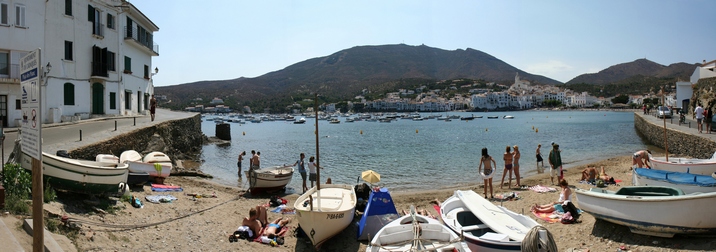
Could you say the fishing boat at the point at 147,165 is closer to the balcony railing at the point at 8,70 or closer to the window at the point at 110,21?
the balcony railing at the point at 8,70

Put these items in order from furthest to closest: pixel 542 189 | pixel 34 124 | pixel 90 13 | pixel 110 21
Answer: pixel 110 21, pixel 90 13, pixel 542 189, pixel 34 124

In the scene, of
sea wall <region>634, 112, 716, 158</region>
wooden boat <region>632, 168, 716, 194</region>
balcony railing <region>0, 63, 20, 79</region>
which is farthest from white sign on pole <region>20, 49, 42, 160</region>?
sea wall <region>634, 112, 716, 158</region>

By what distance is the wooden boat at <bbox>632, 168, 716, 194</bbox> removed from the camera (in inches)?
388

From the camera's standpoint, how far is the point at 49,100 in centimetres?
2197

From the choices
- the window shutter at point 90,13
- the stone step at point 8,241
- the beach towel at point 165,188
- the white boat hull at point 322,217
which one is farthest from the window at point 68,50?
the stone step at point 8,241

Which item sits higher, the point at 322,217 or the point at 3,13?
the point at 3,13

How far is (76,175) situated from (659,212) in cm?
1221

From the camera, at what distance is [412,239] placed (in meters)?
7.98

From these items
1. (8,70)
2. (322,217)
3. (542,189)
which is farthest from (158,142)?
(542,189)

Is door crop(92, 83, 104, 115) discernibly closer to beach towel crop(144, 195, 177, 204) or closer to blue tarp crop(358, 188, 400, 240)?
beach towel crop(144, 195, 177, 204)

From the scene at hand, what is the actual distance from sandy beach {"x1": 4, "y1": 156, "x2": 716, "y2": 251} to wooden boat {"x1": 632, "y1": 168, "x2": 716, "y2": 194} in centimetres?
235

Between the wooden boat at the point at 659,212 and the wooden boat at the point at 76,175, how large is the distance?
11.1 metres

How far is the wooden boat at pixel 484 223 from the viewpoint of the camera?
26.2ft

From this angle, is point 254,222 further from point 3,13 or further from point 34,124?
point 3,13
